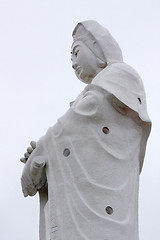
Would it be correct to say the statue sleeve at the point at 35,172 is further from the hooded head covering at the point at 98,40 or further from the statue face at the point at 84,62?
the hooded head covering at the point at 98,40

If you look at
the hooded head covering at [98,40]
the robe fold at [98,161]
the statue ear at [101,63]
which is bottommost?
the robe fold at [98,161]

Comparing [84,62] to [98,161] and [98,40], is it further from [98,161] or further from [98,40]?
[98,161]

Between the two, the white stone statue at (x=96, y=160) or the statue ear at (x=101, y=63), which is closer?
the white stone statue at (x=96, y=160)

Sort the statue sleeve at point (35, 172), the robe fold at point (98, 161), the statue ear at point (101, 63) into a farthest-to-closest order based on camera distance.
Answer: the statue ear at point (101, 63)
the statue sleeve at point (35, 172)
the robe fold at point (98, 161)

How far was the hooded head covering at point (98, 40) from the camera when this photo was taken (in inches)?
336

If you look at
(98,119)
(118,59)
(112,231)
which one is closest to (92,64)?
(118,59)

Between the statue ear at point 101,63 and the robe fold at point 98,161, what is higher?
the statue ear at point 101,63

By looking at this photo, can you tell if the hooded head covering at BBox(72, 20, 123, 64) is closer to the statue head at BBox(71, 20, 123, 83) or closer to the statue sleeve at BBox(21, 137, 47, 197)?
the statue head at BBox(71, 20, 123, 83)

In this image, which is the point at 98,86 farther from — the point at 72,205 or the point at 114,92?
the point at 72,205

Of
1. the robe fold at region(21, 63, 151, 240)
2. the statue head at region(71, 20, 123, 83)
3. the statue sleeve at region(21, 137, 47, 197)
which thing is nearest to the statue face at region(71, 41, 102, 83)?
the statue head at region(71, 20, 123, 83)

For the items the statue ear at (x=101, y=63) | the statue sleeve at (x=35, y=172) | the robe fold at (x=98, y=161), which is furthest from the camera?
the statue ear at (x=101, y=63)

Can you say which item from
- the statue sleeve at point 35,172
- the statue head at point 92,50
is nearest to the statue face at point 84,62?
the statue head at point 92,50

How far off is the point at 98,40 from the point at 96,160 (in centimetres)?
181

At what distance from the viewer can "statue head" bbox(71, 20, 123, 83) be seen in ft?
28.0
